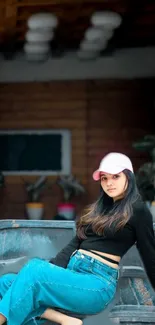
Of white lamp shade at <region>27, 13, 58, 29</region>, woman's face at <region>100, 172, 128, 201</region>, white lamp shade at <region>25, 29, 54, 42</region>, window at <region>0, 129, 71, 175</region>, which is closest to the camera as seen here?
woman's face at <region>100, 172, 128, 201</region>

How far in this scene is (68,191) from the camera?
7277mm

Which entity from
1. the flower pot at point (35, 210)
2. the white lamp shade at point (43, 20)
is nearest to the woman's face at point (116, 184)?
the white lamp shade at point (43, 20)

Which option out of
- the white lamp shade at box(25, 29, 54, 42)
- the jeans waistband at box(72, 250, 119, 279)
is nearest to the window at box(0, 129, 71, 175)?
the white lamp shade at box(25, 29, 54, 42)

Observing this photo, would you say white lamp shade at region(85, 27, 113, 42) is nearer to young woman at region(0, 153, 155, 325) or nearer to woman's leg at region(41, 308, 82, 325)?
young woman at region(0, 153, 155, 325)

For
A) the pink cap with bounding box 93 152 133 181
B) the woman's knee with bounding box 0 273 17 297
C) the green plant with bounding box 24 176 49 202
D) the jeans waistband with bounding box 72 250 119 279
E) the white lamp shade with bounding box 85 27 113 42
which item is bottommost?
the green plant with bounding box 24 176 49 202

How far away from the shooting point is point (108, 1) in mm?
5305

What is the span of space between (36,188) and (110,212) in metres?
5.06

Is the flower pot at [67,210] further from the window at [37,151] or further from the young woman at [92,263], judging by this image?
the young woman at [92,263]

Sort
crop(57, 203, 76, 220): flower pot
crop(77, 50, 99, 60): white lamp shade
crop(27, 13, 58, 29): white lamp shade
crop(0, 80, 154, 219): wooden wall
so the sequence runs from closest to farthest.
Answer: crop(27, 13, 58, 29): white lamp shade
crop(77, 50, 99, 60): white lamp shade
crop(57, 203, 76, 220): flower pot
crop(0, 80, 154, 219): wooden wall

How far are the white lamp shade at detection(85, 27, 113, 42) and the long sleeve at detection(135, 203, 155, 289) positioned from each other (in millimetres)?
3986

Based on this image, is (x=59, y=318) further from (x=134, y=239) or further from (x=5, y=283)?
(x=134, y=239)

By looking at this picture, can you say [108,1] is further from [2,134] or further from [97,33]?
[2,134]

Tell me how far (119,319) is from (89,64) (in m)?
5.62

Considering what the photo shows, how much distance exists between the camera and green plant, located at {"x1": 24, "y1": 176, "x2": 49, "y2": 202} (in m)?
7.22
